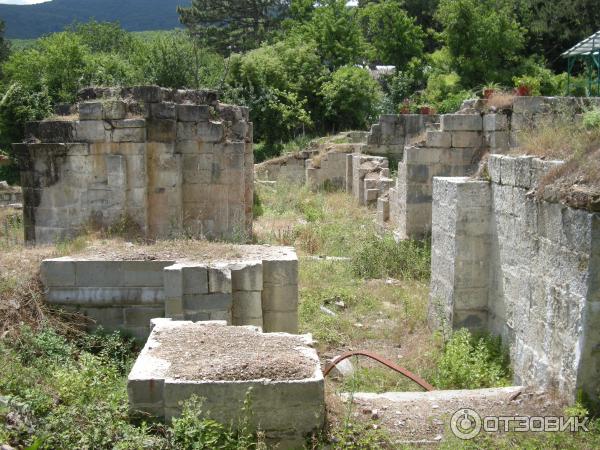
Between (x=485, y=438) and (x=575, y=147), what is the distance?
2.66 m

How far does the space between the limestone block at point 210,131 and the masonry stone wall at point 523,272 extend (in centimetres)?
451

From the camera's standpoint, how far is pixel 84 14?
18162 cm

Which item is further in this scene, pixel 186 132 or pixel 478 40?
pixel 478 40

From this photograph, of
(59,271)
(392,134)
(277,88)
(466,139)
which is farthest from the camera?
(277,88)

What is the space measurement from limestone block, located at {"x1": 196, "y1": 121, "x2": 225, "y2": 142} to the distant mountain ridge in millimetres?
148434

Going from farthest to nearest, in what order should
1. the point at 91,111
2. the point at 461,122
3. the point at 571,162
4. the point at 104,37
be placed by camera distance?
the point at 104,37
the point at 461,122
the point at 91,111
the point at 571,162

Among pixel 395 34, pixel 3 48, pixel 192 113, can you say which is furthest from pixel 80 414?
pixel 3 48

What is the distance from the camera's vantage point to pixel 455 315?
7.59 meters

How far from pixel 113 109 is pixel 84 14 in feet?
623

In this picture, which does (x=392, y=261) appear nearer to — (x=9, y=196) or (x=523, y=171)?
(x=523, y=171)

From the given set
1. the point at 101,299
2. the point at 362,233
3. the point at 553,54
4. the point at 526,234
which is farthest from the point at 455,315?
the point at 553,54

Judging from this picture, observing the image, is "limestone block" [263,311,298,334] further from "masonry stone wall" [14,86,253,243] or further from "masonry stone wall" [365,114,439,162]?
"masonry stone wall" [365,114,439,162]

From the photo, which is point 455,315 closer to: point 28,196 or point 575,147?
point 575,147

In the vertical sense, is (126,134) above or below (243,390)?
above
